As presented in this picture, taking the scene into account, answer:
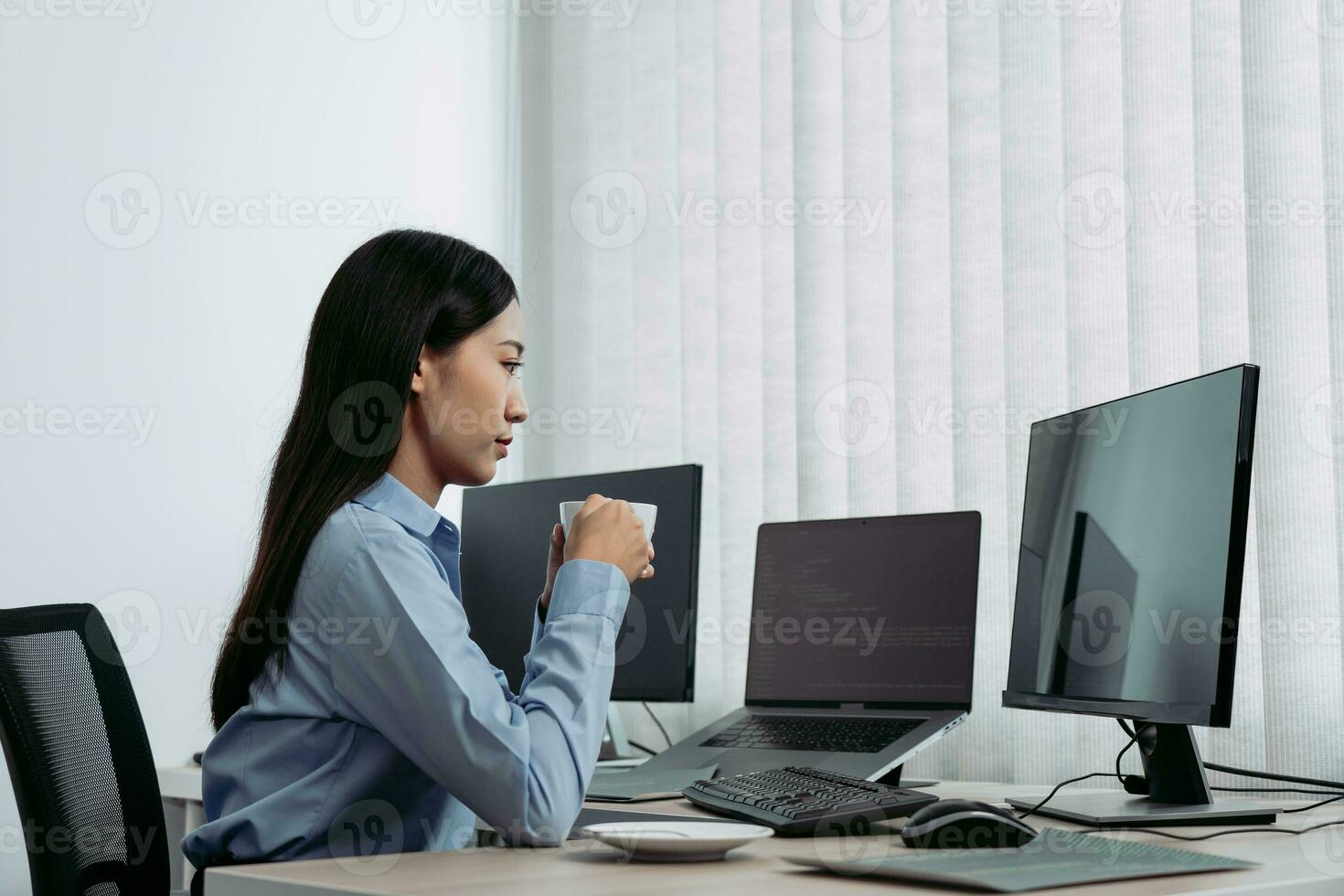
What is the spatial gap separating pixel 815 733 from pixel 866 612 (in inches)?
7.5

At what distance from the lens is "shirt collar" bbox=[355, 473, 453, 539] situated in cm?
113

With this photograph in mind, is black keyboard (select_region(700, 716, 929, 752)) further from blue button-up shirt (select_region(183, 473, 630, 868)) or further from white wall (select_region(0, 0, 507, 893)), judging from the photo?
white wall (select_region(0, 0, 507, 893))

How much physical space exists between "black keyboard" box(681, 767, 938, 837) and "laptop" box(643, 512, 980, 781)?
0.21 metres

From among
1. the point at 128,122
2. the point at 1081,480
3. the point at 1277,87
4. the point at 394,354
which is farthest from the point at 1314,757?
the point at 128,122

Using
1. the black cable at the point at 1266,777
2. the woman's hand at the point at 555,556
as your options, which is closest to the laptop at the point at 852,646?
the black cable at the point at 1266,777

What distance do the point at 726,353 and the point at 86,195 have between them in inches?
45.0

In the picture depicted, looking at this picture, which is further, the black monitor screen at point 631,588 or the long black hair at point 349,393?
the black monitor screen at point 631,588

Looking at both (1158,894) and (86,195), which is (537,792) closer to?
(1158,894)

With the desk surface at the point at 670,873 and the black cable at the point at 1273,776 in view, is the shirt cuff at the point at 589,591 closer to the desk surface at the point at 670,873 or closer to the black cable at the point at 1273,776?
the desk surface at the point at 670,873

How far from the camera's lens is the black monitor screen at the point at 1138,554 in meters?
1.12

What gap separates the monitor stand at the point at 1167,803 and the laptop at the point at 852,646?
242 mm

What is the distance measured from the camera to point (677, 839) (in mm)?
919

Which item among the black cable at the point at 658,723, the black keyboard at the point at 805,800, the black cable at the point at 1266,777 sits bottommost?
the black cable at the point at 658,723

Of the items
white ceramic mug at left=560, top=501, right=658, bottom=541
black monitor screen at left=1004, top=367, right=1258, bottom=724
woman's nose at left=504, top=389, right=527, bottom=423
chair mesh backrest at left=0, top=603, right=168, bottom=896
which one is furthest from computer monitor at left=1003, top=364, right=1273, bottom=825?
chair mesh backrest at left=0, top=603, right=168, bottom=896
